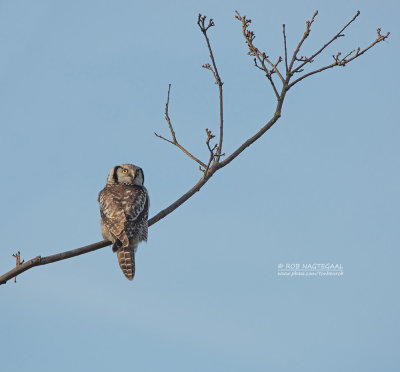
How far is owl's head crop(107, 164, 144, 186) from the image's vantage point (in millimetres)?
10930

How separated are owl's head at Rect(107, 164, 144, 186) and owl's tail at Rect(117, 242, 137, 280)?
225 centimetres

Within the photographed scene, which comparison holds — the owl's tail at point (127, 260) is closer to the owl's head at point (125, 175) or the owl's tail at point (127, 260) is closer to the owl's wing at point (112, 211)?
the owl's wing at point (112, 211)

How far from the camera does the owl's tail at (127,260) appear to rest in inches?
340

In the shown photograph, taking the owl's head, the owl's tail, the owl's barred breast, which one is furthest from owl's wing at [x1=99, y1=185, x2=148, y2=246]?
the owl's head

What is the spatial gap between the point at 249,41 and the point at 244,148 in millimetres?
1673

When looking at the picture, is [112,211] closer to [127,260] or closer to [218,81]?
[127,260]

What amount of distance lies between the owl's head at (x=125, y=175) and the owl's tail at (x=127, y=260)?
2252 millimetres

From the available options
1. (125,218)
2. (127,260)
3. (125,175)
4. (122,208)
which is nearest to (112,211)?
(122,208)

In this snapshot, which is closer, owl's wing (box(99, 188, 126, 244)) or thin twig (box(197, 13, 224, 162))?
thin twig (box(197, 13, 224, 162))

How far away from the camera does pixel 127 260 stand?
8.71 meters

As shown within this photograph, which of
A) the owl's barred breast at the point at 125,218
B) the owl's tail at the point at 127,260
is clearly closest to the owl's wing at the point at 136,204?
the owl's barred breast at the point at 125,218

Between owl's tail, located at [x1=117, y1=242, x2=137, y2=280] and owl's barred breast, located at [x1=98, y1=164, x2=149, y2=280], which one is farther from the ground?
owl's barred breast, located at [x1=98, y1=164, x2=149, y2=280]

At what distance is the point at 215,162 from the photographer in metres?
7.03

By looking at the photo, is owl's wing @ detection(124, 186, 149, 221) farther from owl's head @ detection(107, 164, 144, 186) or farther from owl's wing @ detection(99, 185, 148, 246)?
owl's head @ detection(107, 164, 144, 186)
